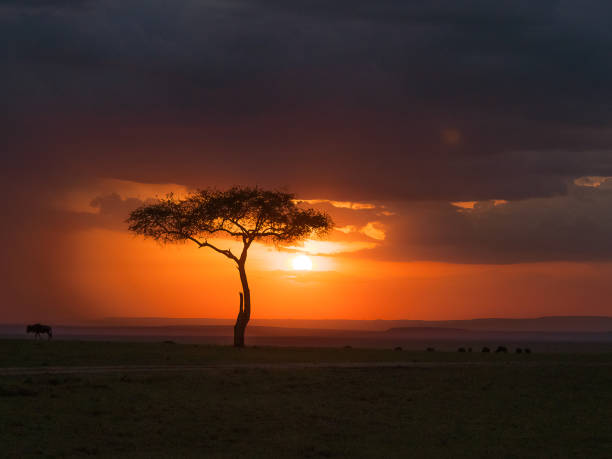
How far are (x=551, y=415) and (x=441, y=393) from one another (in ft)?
19.9

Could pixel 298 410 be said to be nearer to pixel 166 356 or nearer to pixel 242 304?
pixel 166 356

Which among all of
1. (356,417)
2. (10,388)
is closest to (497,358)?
(356,417)

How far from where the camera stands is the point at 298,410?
32906 mm

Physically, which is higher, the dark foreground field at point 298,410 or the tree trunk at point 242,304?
the tree trunk at point 242,304

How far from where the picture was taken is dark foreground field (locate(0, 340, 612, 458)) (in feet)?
87.4

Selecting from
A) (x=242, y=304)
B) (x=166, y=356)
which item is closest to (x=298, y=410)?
(x=166, y=356)

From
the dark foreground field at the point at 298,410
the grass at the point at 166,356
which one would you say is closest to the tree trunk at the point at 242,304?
the grass at the point at 166,356

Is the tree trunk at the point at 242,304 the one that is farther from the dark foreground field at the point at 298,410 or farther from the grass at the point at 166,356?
the dark foreground field at the point at 298,410

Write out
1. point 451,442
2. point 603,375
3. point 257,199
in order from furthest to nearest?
point 257,199
point 603,375
point 451,442

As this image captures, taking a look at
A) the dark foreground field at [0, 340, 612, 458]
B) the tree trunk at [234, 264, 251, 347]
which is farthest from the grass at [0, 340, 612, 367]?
the tree trunk at [234, 264, 251, 347]

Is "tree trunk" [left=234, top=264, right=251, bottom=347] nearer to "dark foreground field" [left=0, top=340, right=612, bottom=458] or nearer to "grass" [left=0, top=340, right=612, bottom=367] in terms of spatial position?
"grass" [left=0, top=340, right=612, bottom=367]

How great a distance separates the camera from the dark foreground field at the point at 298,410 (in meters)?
26.6

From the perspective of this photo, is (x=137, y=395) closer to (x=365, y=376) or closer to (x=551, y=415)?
(x=365, y=376)

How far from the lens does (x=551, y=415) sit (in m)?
33.5
